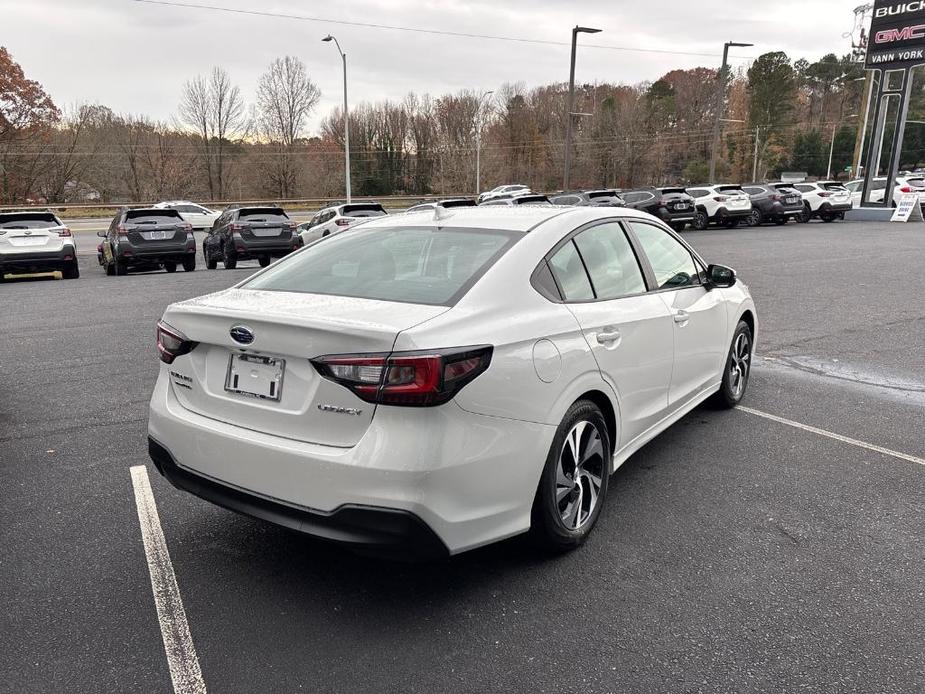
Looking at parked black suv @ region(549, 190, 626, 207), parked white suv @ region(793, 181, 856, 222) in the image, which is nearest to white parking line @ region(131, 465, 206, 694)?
parked black suv @ region(549, 190, 626, 207)

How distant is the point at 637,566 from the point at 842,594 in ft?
2.71

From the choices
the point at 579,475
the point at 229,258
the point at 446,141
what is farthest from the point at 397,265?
the point at 446,141

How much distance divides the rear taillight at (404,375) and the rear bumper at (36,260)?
48.5ft

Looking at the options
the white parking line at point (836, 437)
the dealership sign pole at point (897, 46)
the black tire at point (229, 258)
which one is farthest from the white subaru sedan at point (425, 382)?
the dealership sign pole at point (897, 46)

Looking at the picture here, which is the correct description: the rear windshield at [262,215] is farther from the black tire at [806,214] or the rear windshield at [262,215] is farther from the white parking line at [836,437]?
the black tire at [806,214]

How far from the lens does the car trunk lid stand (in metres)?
2.54

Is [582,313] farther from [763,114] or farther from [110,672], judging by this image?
[763,114]

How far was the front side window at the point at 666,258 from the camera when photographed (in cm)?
416

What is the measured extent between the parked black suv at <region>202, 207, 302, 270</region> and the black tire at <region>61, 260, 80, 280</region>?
3.27 m

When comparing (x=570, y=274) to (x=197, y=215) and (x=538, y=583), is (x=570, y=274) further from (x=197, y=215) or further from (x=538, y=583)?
(x=197, y=215)

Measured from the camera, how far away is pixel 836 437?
476 cm

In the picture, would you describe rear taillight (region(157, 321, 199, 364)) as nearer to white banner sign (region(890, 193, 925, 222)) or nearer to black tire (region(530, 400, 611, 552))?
black tire (region(530, 400, 611, 552))

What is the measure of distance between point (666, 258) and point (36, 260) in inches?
571

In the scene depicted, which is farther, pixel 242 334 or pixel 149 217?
pixel 149 217
